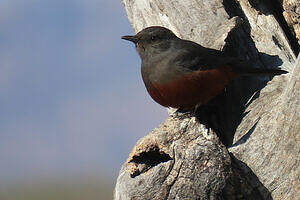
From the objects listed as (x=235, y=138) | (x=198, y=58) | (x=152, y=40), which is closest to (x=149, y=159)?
(x=235, y=138)

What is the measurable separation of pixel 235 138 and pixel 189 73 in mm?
850

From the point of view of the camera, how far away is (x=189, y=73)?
18.0 ft

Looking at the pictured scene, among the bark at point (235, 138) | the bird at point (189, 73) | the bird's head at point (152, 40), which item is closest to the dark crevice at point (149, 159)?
the bark at point (235, 138)

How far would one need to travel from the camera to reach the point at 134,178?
424cm

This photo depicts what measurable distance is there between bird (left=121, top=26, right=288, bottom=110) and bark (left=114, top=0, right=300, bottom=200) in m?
0.15

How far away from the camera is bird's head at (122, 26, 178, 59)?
577 cm

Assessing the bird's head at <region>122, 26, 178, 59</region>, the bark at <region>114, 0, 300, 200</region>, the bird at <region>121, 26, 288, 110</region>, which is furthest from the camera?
the bird's head at <region>122, 26, 178, 59</region>

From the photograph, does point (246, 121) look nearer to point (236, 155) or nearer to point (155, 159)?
point (236, 155)

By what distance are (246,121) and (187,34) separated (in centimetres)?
134

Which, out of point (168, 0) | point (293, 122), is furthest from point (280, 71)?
point (168, 0)

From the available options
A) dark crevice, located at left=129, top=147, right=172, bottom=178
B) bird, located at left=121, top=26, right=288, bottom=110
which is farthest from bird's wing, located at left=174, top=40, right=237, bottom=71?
dark crevice, located at left=129, top=147, right=172, bottom=178

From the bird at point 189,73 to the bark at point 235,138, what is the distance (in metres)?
0.15

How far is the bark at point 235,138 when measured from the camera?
416 centimetres

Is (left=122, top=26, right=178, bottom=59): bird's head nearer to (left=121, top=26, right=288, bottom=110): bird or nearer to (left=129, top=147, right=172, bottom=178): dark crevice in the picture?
(left=121, top=26, right=288, bottom=110): bird
